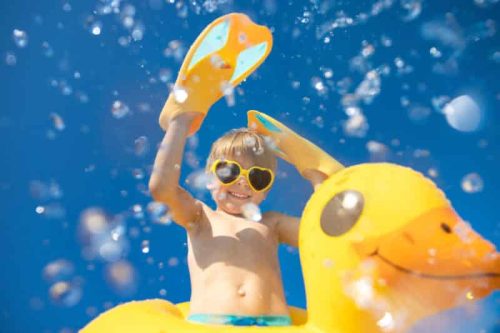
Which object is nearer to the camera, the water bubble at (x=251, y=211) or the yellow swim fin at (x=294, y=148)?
the yellow swim fin at (x=294, y=148)

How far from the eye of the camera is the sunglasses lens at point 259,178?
2477mm

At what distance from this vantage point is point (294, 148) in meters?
2.44

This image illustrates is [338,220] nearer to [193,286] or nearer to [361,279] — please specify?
[361,279]

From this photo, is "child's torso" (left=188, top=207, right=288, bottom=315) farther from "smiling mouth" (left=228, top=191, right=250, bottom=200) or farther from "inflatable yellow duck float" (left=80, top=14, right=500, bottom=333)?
"inflatable yellow duck float" (left=80, top=14, right=500, bottom=333)

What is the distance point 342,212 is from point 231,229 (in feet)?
3.04

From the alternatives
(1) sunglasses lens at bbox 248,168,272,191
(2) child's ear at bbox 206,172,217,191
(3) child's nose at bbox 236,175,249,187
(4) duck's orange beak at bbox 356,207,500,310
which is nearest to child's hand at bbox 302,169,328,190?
(1) sunglasses lens at bbox 248,168,272,191

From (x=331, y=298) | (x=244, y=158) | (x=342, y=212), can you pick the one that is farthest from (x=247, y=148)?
(x=331, y=298)

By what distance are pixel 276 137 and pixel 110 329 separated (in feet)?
3.65

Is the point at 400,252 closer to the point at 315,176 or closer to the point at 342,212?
the point at 342,212

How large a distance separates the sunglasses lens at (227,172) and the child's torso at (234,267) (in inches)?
9.1

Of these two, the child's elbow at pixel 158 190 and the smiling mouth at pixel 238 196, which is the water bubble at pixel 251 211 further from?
the child's elbow at pixel 158 190

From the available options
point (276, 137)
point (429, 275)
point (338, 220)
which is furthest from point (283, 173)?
point (429, 275)

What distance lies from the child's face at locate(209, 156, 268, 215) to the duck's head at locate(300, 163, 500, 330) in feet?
2.99

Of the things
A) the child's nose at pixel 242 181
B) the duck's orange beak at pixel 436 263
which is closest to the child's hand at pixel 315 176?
the child's nose at pixel 242 181
